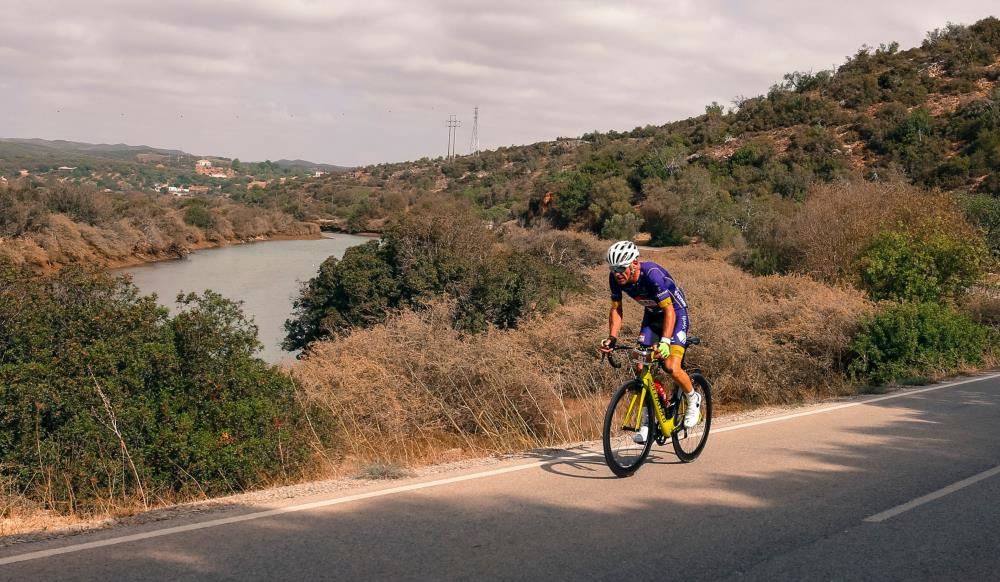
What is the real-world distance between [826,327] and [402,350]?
783cm

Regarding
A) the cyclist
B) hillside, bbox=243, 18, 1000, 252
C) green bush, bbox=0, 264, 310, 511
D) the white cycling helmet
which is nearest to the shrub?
hillside, bbox=243, 18, 1000, 252

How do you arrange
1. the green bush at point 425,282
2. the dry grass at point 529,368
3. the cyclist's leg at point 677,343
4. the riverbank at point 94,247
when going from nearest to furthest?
the cyclist's leg at point 677,343, the dry grass at point 529,368, the green bush at point 425,282, the riverbank at point 94,247

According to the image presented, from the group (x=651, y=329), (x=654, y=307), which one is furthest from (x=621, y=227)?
(x=654, y=307)

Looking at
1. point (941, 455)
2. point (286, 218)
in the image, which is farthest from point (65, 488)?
point (286, 218)

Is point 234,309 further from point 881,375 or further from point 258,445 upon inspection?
point 881,375

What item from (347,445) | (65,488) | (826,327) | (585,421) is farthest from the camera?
(826,327)

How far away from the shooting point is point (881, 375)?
538 inches

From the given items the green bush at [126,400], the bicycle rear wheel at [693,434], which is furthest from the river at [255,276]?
the bicycle rear wheel at [693,434]

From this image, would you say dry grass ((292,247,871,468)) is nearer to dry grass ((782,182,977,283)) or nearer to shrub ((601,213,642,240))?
dry grass ((782,182,977,283))

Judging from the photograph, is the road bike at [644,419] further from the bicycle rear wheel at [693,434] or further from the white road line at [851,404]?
the white road line at [851,404]

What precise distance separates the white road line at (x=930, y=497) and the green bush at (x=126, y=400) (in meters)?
6.07

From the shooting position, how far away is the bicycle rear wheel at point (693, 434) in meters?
7.27

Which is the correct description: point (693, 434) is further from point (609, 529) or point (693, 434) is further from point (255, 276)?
point (255, 276)

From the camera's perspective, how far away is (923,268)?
64.5 feet
